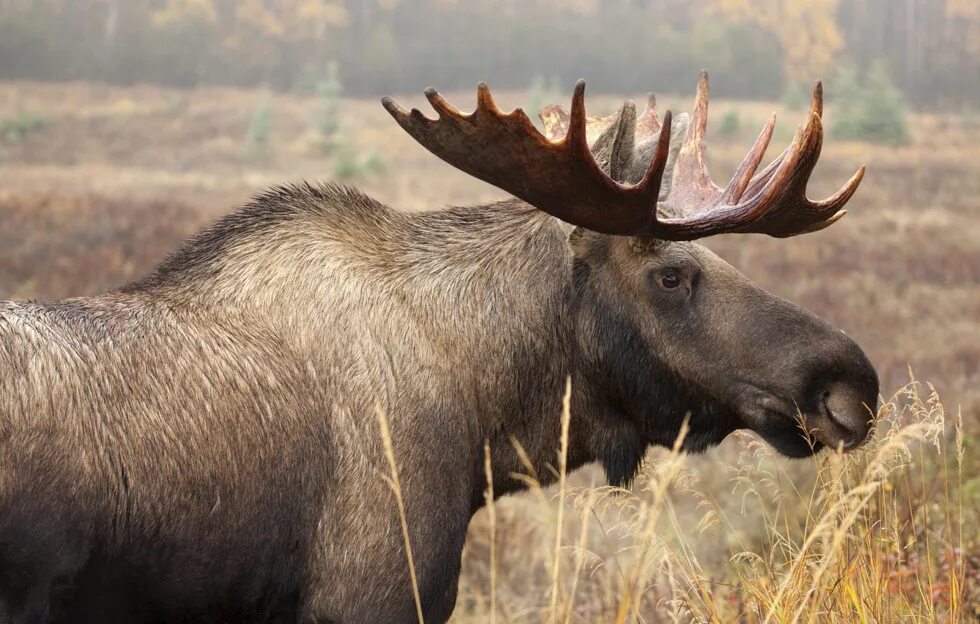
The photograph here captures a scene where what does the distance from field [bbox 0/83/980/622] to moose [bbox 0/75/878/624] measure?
386mm

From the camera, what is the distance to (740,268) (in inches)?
600

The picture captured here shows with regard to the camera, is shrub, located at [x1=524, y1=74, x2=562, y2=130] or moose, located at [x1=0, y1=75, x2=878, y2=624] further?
shrub, located at [x1=524, y1=74, x2=562, y2=130]

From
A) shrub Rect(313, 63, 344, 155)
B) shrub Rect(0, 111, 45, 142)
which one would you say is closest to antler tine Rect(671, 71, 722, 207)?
shrub Rect(0, 111, 45, 142)

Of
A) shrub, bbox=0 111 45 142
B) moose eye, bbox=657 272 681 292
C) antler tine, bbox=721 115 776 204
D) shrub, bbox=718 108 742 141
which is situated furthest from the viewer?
shrub, bbox=718 108 742 141

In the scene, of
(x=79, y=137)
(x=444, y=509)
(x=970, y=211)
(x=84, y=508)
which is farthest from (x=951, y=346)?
(x=79, y=137)

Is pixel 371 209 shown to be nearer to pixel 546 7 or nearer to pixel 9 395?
pixel 9 395

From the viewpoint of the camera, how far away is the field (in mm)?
3664

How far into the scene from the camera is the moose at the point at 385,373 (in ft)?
10.4

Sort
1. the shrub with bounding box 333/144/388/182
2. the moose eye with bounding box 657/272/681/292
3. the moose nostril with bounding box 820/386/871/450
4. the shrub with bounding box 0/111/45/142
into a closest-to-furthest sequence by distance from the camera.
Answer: the moose nostril with bounding box 820/386/871/450, the moose eye with bounding box 657/272/681/292, the shrub with bounding box 0/111/45/142, the shrub with bounding box 333/144/388/182

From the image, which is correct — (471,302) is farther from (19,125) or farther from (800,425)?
(19,125)

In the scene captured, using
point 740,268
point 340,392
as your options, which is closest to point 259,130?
point 740,268

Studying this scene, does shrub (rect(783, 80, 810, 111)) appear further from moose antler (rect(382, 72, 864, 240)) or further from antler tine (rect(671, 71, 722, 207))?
moose antler (rect(382, 72, 864, 240))

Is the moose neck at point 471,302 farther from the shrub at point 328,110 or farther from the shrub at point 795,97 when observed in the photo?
the shrub at point 795,97

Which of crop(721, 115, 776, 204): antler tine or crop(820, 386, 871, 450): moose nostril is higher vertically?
crop(721, 115, 776, 204): antler tine
